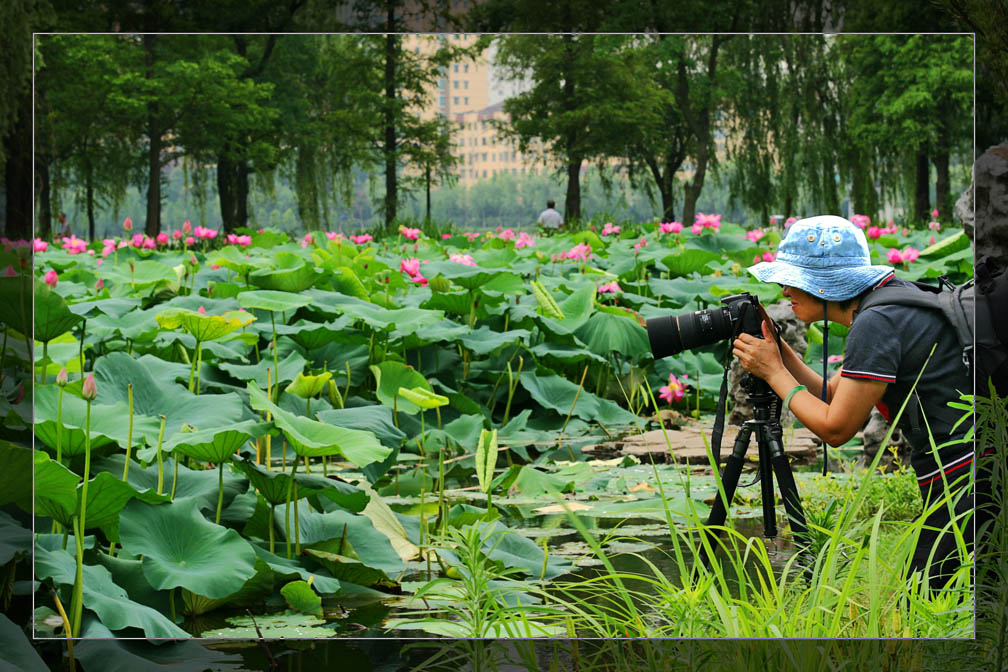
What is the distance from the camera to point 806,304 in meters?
1.56

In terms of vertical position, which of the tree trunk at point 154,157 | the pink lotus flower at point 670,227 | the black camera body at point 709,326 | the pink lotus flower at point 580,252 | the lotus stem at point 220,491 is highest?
the tree trunk at point 154,157

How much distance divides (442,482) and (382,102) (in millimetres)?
788

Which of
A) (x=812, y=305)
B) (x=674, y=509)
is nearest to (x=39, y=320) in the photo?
(x=674, y=509)

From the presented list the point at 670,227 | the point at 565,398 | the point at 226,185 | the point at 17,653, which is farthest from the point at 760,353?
the point at 17,653

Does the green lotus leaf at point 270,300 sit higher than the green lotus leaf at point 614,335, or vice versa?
the green lotus leaf at point 270,300

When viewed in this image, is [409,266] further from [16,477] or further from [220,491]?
[16,477]

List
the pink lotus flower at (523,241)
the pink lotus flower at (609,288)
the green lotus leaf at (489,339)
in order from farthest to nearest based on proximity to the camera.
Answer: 1. the pink lotus flower at (609,288)
2. the green lotus leaf at (489,339)
3. the pink lotus flower at (523,241)

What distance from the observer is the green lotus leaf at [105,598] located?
5.24 ft

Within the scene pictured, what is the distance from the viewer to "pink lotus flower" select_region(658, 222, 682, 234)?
210 cm

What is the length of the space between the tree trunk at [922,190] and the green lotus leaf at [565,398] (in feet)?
2.38

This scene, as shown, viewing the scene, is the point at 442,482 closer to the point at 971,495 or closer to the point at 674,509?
the point at 674,509

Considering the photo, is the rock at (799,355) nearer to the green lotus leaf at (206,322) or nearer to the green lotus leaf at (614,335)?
the green lotus leaf at (614,335)

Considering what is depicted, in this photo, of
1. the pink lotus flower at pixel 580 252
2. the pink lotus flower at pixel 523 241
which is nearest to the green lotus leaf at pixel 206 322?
the pink lotus flower at pixel 523 241

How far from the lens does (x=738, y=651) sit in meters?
1.60
